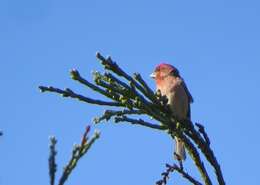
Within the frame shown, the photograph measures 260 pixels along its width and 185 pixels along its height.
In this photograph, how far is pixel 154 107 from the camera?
3.69 meters

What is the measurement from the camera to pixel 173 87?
7.06 metres

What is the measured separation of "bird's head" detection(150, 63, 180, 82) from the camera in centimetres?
728

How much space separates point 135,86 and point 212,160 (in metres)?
0.68

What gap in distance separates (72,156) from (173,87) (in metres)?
5.08

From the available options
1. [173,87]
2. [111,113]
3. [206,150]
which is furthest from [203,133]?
[173,87]

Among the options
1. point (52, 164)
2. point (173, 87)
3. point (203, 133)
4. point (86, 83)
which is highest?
point (173, 87)

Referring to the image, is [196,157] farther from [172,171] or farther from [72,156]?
[72,156]

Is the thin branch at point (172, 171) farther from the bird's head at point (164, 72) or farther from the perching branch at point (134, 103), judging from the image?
the bird's head at point (164, 72)

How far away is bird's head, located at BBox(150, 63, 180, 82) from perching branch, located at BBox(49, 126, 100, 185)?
5.16 metres

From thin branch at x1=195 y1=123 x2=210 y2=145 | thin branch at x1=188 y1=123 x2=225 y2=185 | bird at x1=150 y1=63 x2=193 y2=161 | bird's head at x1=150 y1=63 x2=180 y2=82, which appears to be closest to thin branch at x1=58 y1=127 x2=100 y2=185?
thin branch at x1=188 y1=123 x2=225 y2=185

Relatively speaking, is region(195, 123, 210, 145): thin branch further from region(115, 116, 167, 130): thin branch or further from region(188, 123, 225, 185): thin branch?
region(115, 116, 167, 130): thin branch

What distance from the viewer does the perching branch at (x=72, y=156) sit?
1852 millimetres

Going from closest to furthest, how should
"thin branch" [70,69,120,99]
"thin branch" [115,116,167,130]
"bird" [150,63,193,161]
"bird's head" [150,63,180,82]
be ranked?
"thin branch" [70,69,120,99]
"thin branch" [115,116,167,130]
"bird" [150,63,193,161]
"bird's head" [150,63,180,82]

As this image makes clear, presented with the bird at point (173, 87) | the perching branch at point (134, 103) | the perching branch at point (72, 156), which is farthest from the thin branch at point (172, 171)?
the bird at point (173, 87)
